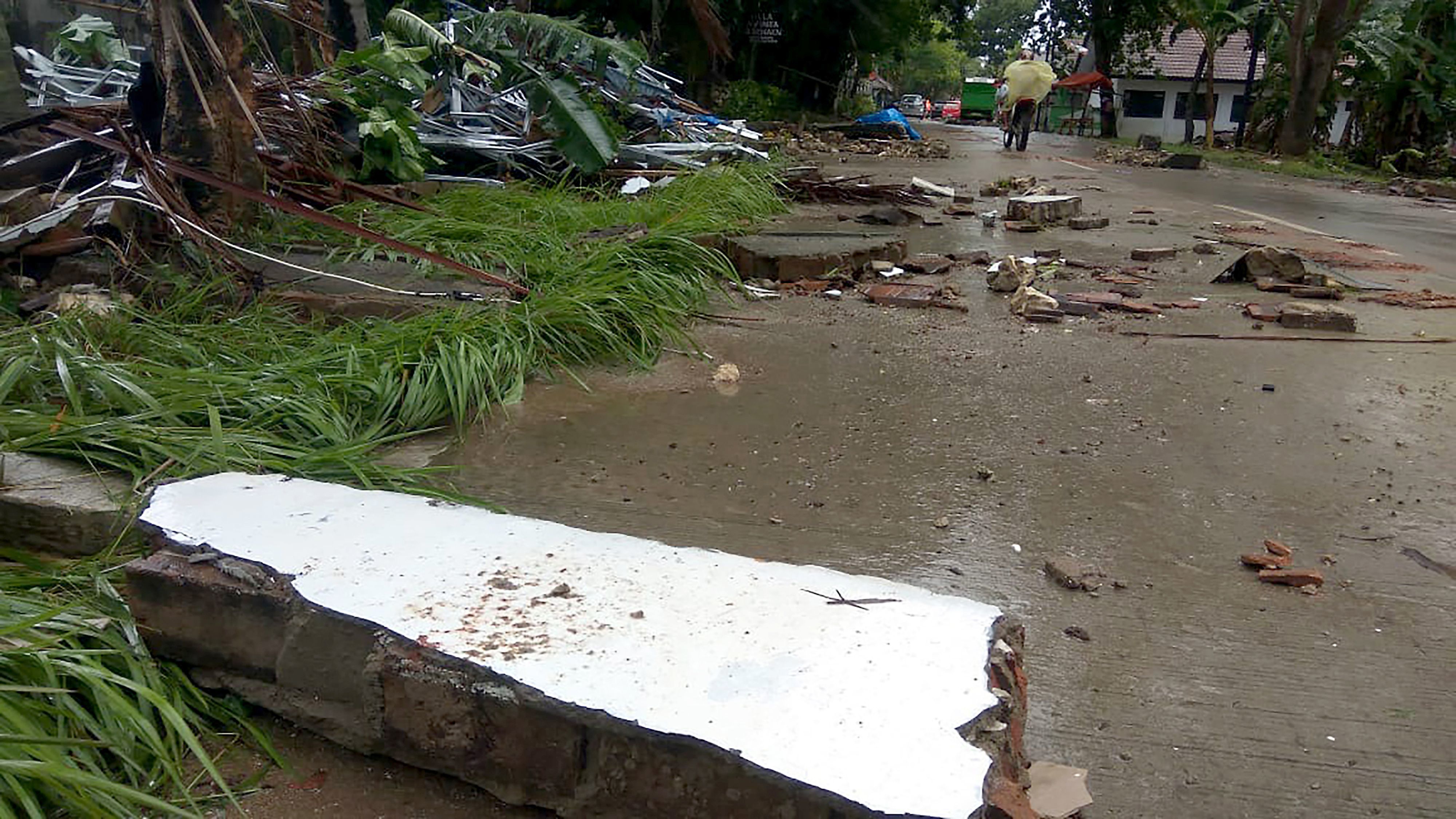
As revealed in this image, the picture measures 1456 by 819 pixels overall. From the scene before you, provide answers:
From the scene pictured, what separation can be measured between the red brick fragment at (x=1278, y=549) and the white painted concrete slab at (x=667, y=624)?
4.01ft

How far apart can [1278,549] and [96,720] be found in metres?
2.76

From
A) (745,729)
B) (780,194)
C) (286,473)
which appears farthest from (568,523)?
(780,194)

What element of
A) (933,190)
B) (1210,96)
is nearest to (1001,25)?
(1210,96)

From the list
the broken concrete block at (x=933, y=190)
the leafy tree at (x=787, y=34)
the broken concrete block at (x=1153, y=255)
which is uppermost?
the leafy tree at (x=787, y=34)

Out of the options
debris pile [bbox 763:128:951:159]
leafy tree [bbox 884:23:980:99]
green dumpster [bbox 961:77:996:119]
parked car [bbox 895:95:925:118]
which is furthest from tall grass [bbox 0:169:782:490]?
leafy tree [bbox 884:23:980:99]

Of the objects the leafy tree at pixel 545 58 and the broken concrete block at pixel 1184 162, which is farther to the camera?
the broken concrete block at pixel 1184 162

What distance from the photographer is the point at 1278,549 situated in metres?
2.69

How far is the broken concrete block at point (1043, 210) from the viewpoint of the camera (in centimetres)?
862

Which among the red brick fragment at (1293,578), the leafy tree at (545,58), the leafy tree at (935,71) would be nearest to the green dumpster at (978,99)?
the leafy tree at (935,71)

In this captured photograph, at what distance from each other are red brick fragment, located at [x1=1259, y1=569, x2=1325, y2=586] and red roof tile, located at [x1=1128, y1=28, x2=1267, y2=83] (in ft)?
132

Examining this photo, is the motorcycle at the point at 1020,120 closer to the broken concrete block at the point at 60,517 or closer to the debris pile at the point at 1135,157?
the debris pile at the point at 1135,157

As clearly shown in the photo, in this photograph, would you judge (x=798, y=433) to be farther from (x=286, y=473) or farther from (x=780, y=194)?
(x=780, y=194)

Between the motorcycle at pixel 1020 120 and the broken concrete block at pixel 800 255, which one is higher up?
the motorcycle at pixel 1020 120

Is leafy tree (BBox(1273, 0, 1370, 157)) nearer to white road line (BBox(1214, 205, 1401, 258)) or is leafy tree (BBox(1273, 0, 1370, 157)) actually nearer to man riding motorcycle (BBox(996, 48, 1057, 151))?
man riding motorcycle (BBox(996, 48, 1057, 151))
